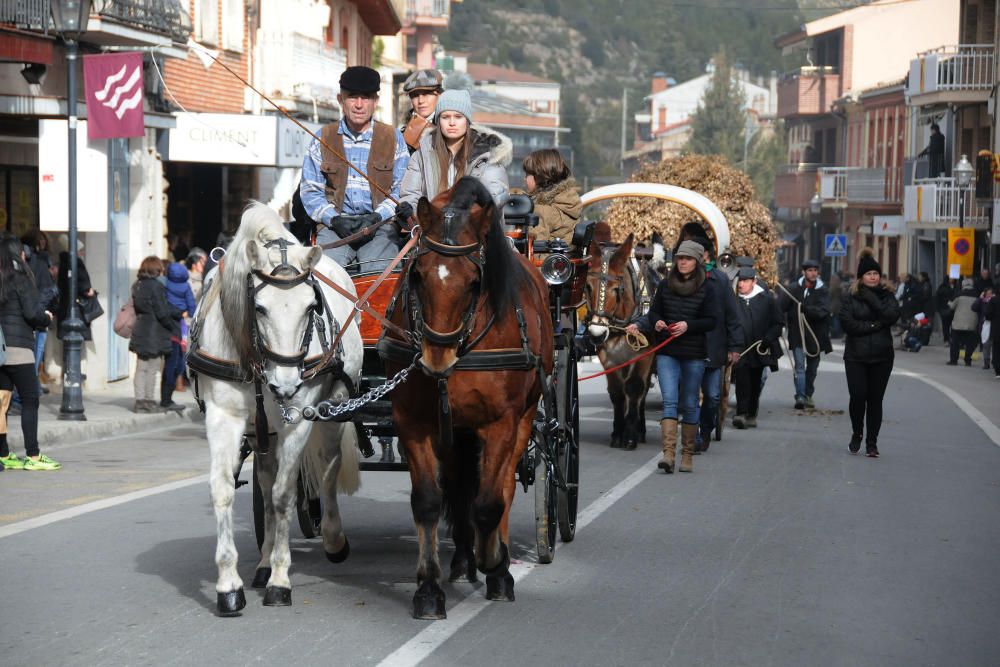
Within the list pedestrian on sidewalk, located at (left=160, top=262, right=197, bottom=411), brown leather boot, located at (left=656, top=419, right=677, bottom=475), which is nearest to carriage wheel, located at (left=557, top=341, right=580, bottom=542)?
brown leather boot, located at (left=656, top=419, right=677, bottom=475)

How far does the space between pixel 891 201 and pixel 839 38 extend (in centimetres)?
1507

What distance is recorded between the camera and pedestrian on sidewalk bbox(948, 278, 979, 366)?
34344mm

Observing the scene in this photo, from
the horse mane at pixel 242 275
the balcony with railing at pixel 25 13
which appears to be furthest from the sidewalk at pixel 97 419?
the horse mane at pixel 242 275

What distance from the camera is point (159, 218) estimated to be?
80.9 ft

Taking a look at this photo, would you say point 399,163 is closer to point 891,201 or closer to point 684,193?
point 684,193

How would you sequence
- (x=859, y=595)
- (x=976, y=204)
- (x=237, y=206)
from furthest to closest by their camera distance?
(x=976, y=204) < (x=237, y=206) < (x=859, y=595)

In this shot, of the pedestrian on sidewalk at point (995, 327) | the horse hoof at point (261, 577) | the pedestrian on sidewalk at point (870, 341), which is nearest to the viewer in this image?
the horse hoof at point (261, 577)

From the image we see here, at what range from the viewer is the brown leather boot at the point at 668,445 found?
13852mm

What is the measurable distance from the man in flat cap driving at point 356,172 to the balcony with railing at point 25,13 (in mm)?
10265

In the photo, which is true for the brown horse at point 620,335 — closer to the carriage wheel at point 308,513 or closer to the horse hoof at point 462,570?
the carriage wheel at point 308,513

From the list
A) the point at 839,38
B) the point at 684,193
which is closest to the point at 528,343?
the point at 684,193

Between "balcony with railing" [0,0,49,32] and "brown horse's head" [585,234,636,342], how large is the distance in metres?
7.37

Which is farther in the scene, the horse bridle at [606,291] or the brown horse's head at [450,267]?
the horse bridle at [606,291]

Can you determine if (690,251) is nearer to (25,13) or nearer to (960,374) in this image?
(25,13)
